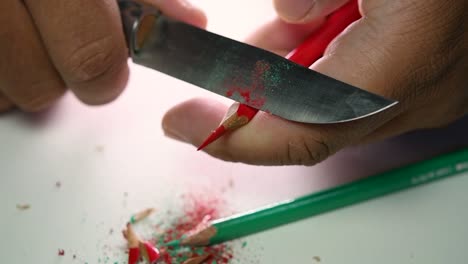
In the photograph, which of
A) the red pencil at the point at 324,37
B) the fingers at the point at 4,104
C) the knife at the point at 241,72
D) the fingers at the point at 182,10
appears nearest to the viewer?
the knife at the point at 241,72

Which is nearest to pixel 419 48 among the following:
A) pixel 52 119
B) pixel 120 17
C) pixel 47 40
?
pixel 120 17

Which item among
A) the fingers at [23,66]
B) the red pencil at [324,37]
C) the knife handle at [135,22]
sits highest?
the red pencil at [324,37]

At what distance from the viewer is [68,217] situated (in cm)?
86

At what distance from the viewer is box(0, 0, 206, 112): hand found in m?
0.81

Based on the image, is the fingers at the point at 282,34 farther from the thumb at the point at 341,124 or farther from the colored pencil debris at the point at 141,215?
the colored pencil debris at the point at 141,215

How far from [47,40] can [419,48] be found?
567 millimetres

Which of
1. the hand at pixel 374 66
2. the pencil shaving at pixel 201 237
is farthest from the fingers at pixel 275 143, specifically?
the pencil shaving at pixel 201 237

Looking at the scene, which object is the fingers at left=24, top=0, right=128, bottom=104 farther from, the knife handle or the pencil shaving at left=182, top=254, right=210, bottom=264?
the pencil shaving at left=182, top=254, right=210, bottom=264

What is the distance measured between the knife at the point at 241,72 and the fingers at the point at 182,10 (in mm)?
13

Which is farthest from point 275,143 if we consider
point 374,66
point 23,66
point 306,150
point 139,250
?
point 23,66

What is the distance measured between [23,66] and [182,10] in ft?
0.94

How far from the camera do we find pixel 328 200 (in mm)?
872

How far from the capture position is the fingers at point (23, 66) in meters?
0.84

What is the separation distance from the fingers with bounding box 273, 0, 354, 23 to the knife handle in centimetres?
22
